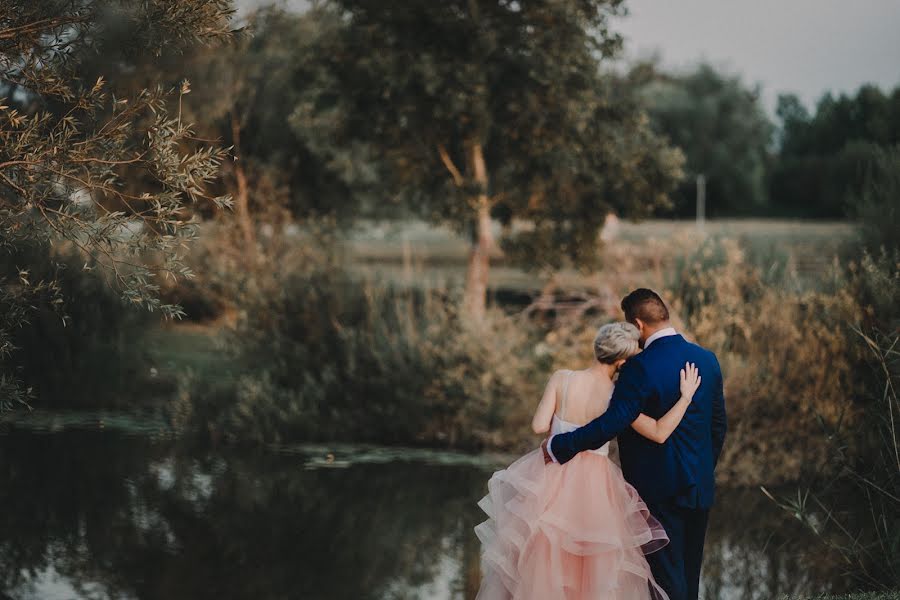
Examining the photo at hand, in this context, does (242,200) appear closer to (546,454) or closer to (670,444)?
(546,454)

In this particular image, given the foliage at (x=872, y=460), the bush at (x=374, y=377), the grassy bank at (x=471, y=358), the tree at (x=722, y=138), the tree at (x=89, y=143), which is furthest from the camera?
the tree at (x=722, y=138)

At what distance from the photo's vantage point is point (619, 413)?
5406mm

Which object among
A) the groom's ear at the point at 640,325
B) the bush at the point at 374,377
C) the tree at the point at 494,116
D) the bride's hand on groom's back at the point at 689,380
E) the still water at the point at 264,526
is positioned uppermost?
the tree at the point at 494,116

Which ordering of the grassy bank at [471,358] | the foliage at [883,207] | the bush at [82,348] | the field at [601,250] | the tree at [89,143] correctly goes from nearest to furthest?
the tree at [89,143], the foliage at [883,207], the bush at [82,348], the grassy bank at [471,358], the field at [601,250]

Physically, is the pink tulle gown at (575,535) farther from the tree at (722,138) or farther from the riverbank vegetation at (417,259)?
the tree at (722,138)

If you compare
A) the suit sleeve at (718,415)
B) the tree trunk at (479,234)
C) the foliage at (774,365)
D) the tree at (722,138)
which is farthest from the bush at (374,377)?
the tree at (722,138)

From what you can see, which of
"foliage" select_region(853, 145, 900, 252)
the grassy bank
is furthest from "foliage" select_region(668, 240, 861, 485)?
"foliage" select_region(853, 145, 900, 252)

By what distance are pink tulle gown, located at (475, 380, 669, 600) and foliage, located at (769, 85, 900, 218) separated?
256 inches

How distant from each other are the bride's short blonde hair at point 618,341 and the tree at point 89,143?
217 cm

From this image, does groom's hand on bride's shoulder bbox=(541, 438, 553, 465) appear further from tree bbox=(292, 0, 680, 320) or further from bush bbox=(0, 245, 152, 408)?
tree bbox=(292, 0, 680, 320)

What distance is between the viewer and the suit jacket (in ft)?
17.8

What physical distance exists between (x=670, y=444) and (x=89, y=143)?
348 cm

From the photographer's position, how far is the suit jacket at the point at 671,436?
5.43 m

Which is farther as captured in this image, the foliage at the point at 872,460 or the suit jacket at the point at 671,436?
the foliage at the point at 872,460
